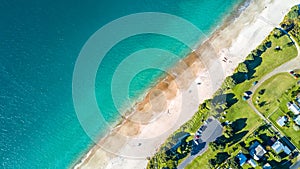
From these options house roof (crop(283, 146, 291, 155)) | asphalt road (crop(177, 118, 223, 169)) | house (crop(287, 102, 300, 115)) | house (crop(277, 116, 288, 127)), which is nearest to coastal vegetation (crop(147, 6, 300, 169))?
asphalt road (crop(177, 118, 223, 169))

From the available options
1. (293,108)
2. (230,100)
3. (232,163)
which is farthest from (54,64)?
(293,108)

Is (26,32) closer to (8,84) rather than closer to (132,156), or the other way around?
(8,84)

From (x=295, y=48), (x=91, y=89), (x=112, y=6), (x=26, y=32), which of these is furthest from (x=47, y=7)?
(x=295, y=48)

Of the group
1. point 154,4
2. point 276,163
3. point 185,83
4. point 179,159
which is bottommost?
point 276,163

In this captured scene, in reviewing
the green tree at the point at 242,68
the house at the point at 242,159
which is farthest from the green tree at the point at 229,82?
the house at the point at 242,159

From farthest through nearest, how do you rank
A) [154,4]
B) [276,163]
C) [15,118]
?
[154,4] < [15,118] < [276,163]

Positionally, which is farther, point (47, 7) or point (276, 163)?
point (47, 7)

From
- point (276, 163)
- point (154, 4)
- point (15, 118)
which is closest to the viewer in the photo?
point (276, 163)
